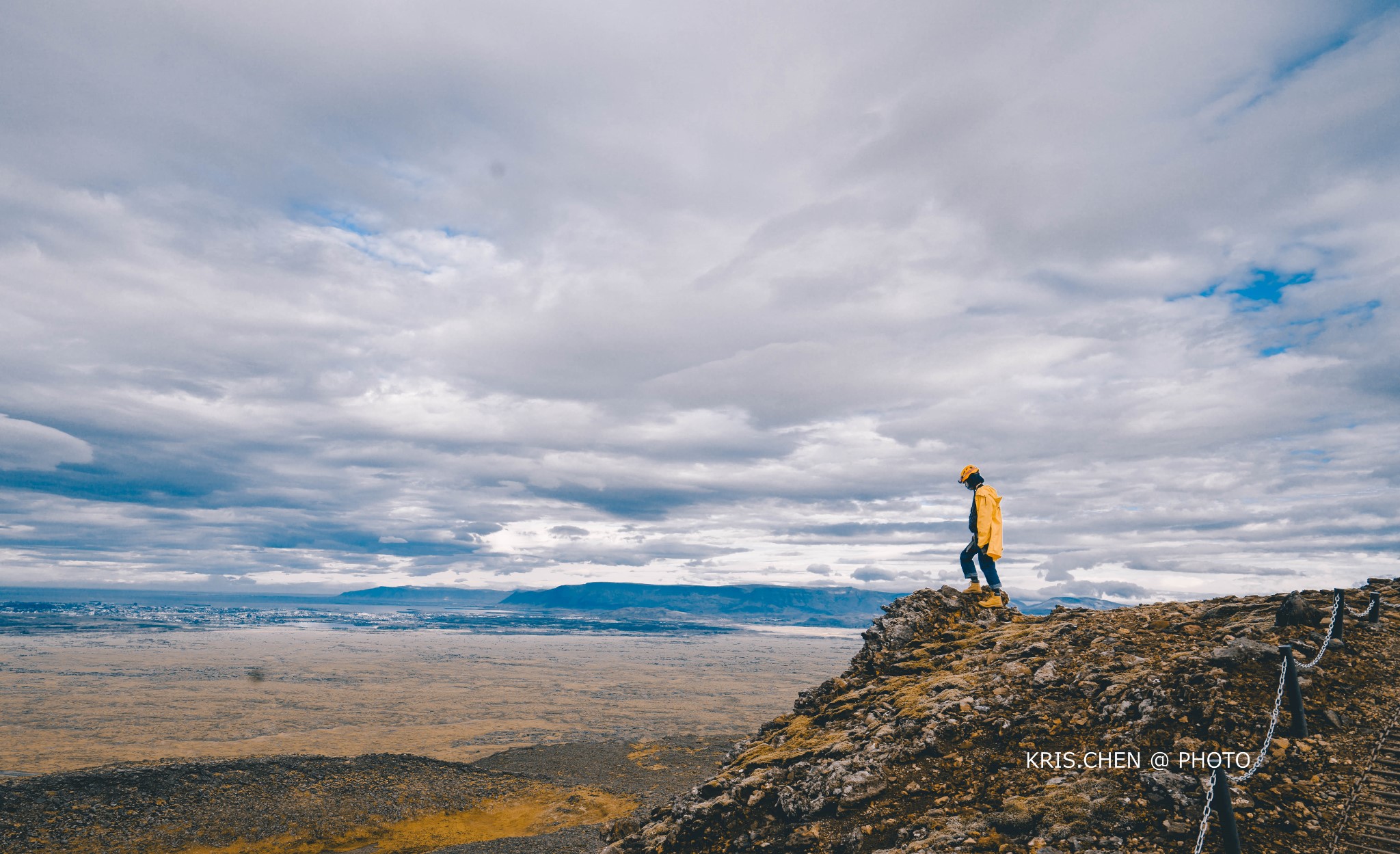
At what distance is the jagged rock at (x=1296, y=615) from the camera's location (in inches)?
589

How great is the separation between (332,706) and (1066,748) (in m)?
126

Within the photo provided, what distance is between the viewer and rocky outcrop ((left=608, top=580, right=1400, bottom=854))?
35.3 ft

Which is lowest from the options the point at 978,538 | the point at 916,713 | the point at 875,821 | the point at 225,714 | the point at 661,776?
the point at 225,714

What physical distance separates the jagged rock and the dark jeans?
7.69 m

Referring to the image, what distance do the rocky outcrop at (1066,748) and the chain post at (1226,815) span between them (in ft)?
3.11

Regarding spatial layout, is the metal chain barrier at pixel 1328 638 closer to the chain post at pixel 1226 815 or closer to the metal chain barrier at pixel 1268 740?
the metal chain barrier at pixel 1268 740

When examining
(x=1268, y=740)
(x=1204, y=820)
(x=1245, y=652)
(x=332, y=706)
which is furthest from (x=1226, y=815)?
(x=332, y=706)

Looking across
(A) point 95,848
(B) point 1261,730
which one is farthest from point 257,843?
(B) point 1261,730

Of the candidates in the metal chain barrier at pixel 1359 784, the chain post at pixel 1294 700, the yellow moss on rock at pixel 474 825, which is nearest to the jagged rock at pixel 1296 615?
the metal chain barrier at pixel 1359 784

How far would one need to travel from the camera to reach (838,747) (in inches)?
631

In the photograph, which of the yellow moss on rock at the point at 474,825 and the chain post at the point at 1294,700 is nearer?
the chain post at the point at 1294,700

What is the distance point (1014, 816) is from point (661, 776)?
37.3 m

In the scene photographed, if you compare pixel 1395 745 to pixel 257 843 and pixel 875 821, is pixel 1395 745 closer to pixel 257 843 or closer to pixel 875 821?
pixel 875 821

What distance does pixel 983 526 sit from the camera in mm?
21266
